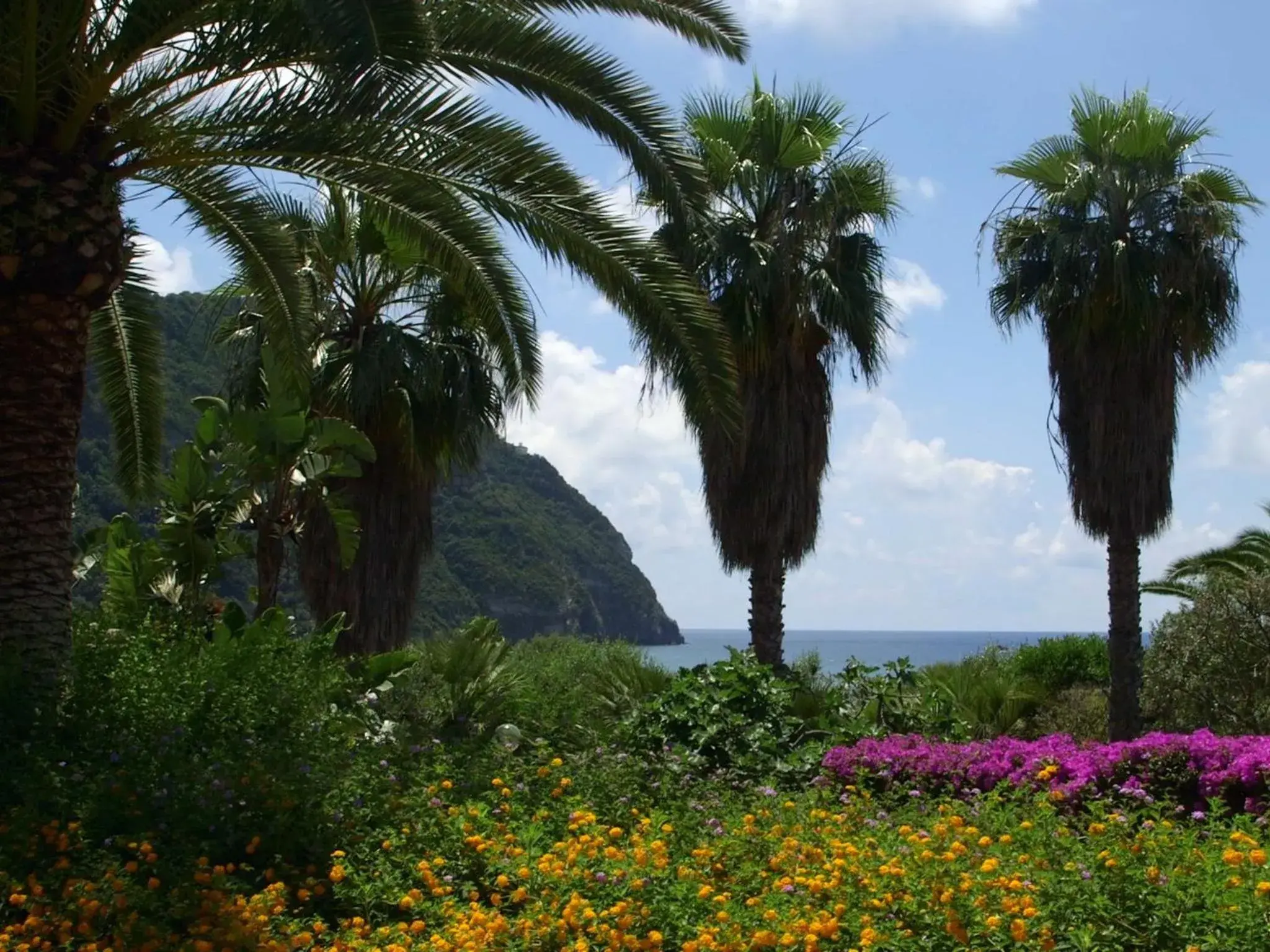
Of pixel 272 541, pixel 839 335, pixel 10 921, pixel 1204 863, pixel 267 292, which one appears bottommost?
pixel 10 921

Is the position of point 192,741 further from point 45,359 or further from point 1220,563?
point 1220,563

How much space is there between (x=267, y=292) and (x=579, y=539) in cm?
4736

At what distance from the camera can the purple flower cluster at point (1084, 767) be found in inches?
327

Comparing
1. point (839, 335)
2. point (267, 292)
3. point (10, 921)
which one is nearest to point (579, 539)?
point (839, 335)

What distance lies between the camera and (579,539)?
57562 mm

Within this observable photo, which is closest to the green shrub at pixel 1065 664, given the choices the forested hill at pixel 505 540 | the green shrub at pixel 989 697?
the green shrub at pixel 989 697

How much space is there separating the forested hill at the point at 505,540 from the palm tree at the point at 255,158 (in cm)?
1544

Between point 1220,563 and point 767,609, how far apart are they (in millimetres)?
8893

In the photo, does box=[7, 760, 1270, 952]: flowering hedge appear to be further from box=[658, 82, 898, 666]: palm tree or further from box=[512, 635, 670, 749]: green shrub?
box=[658, 82, 898, 666]: palm tree

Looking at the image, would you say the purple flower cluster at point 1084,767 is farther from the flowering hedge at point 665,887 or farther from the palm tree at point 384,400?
the palm tree at point 384,400

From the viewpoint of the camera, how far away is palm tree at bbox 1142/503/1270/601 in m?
21.4

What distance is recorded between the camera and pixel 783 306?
687 inches

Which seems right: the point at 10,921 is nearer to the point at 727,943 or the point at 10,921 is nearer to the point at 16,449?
the point at 727,943

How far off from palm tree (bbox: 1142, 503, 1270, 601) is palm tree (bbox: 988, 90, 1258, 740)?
3.65 m
